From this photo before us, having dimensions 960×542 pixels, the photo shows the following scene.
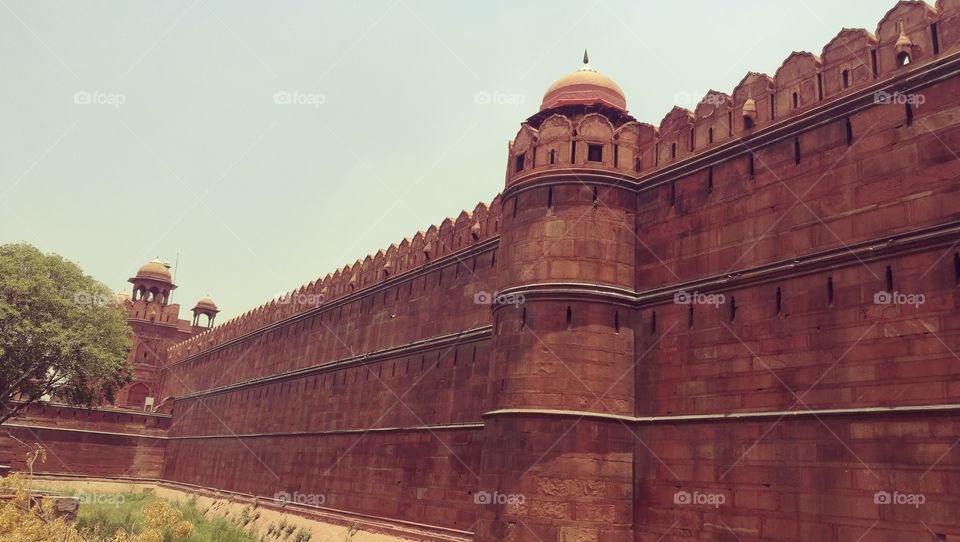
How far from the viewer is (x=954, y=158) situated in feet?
29.5

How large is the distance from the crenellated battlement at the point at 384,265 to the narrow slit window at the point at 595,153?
3.93m

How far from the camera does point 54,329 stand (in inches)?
982

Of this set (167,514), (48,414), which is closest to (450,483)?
(167,514)

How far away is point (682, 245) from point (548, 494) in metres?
4.69

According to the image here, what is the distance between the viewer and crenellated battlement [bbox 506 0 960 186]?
9.90 metres

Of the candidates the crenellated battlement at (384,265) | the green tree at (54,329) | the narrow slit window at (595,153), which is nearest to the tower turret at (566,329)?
the narrow slit window at (595,153)

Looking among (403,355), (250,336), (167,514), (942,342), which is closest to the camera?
(942,342)

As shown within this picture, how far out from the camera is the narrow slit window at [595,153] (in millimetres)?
13742

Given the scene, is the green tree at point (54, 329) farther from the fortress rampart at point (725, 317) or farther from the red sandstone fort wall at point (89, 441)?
the fortress rampart at point (725, 317)

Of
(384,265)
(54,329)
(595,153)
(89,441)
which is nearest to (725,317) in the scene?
(595,153)

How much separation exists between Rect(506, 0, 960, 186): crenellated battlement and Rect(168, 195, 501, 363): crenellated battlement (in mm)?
3376

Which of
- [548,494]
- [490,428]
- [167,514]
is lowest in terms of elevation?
[167,514]

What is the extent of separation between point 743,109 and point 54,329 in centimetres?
2326

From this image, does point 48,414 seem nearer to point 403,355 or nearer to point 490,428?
point 403,355
